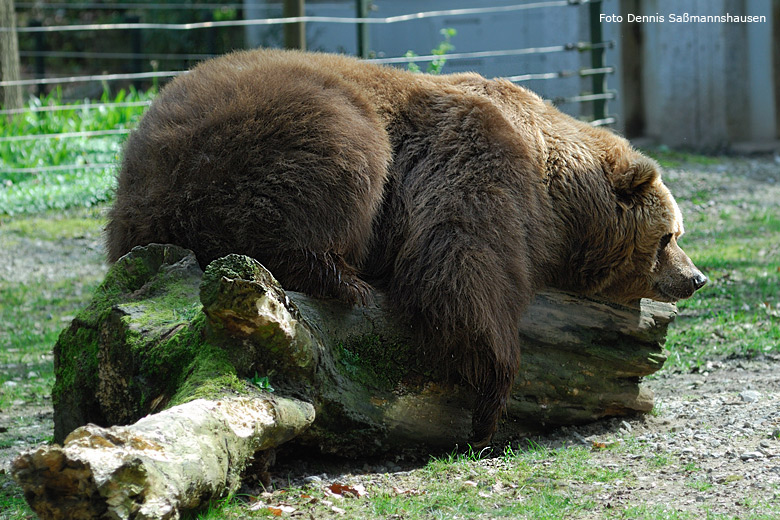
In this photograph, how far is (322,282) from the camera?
3.95m

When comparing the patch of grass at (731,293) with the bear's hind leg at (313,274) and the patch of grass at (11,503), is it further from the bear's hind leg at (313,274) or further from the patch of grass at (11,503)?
the patch of grass at (11,503)

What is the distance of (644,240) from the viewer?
192 inches

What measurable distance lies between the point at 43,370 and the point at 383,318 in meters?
2.97

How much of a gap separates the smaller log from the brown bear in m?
0.98

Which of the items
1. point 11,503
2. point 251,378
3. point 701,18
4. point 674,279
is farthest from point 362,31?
point 11,503

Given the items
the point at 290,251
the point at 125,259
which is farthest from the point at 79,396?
the point at 290,251

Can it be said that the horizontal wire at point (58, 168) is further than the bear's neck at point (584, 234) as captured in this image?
Yes

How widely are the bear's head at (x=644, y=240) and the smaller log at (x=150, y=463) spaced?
2420mm

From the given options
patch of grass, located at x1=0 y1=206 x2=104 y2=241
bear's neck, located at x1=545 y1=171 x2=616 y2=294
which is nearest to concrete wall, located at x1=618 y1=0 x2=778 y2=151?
patch of grass, located at x1=0 y1=206 x2=104 y2=241

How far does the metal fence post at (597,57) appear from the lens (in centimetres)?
1227

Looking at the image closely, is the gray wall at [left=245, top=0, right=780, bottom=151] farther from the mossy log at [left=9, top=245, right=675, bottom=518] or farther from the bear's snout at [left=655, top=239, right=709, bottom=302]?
the mossy log at [left=9, top=245, right=675, bottom=518]

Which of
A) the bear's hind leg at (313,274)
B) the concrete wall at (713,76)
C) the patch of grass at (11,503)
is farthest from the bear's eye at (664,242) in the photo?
the concrete wall at (713,76)

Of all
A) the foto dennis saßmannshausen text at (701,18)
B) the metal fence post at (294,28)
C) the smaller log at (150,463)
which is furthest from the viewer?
the foto dennis saßmannshausen text at (701,18)

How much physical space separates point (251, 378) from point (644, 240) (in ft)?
8.28
